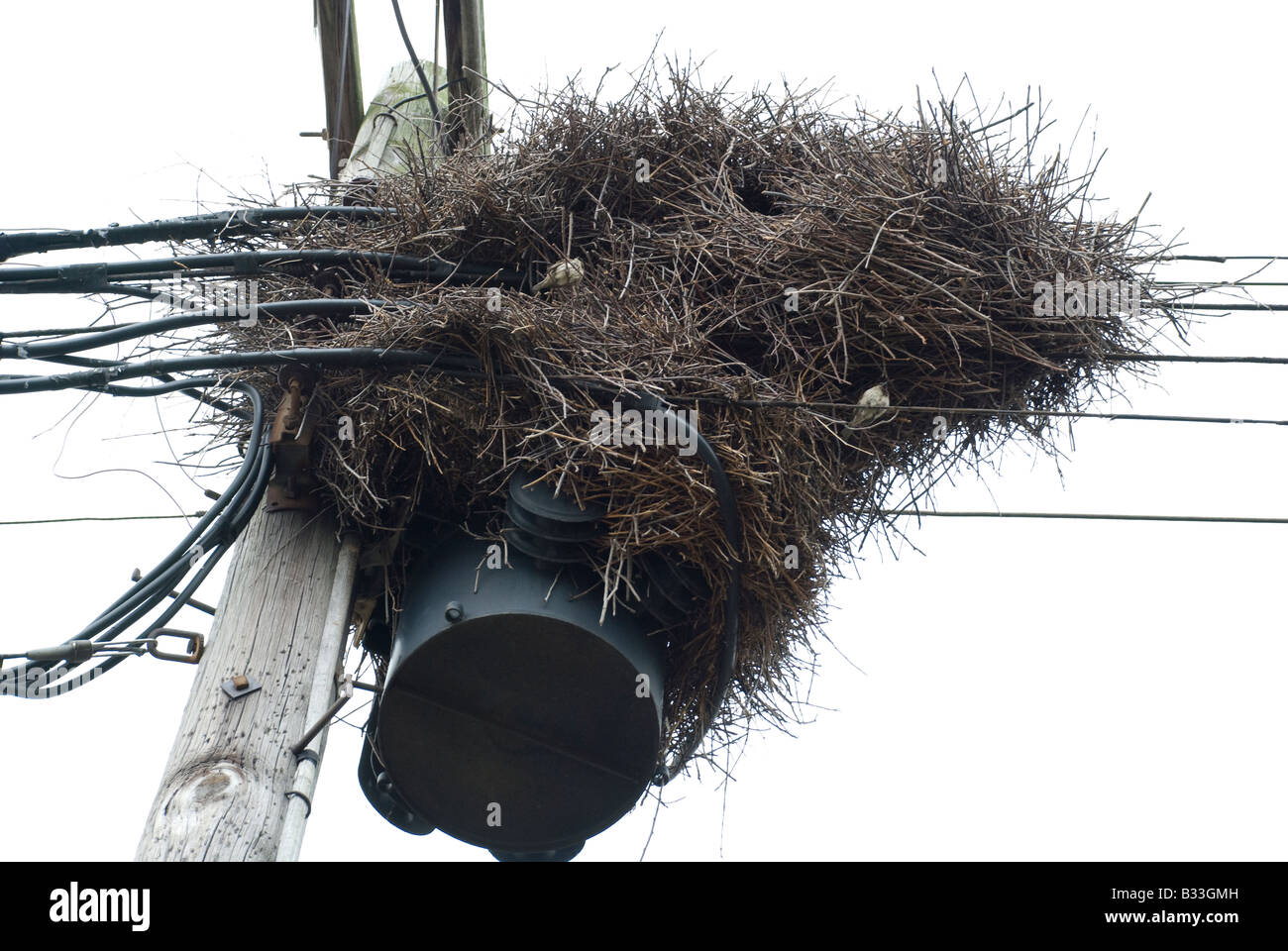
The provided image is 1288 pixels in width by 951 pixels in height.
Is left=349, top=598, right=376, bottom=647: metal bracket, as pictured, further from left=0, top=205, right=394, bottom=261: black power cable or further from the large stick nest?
left=0, top=205, right=394, bottom=261: black power cable

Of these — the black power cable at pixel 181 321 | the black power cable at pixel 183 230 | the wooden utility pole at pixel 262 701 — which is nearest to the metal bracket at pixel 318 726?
the wooden utility pole at pixel 262 701

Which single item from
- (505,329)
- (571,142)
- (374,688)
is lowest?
(374,688)

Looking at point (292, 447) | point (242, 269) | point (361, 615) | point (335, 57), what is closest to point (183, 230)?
point (242, 269)

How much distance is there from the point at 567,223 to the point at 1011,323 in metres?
1.43

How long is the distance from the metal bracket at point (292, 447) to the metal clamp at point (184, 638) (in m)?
0.46

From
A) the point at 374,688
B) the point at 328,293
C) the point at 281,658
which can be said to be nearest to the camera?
the point at 281,658

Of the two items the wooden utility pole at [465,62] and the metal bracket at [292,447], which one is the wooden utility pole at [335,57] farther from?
the metal bracket at [292,447]

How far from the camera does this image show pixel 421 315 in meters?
3.44

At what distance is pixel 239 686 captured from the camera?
3062 mm

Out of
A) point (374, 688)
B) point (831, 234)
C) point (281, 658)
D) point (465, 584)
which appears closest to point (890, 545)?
point (831, 234)

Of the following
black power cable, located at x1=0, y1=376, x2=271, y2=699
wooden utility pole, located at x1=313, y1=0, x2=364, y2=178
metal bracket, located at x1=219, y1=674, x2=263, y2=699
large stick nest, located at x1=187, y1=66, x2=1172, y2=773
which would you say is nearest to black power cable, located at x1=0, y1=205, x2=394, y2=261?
large stick nest, located at x1=187, y1=66, x2=1172, y2=773

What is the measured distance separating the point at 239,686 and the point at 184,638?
232mm
